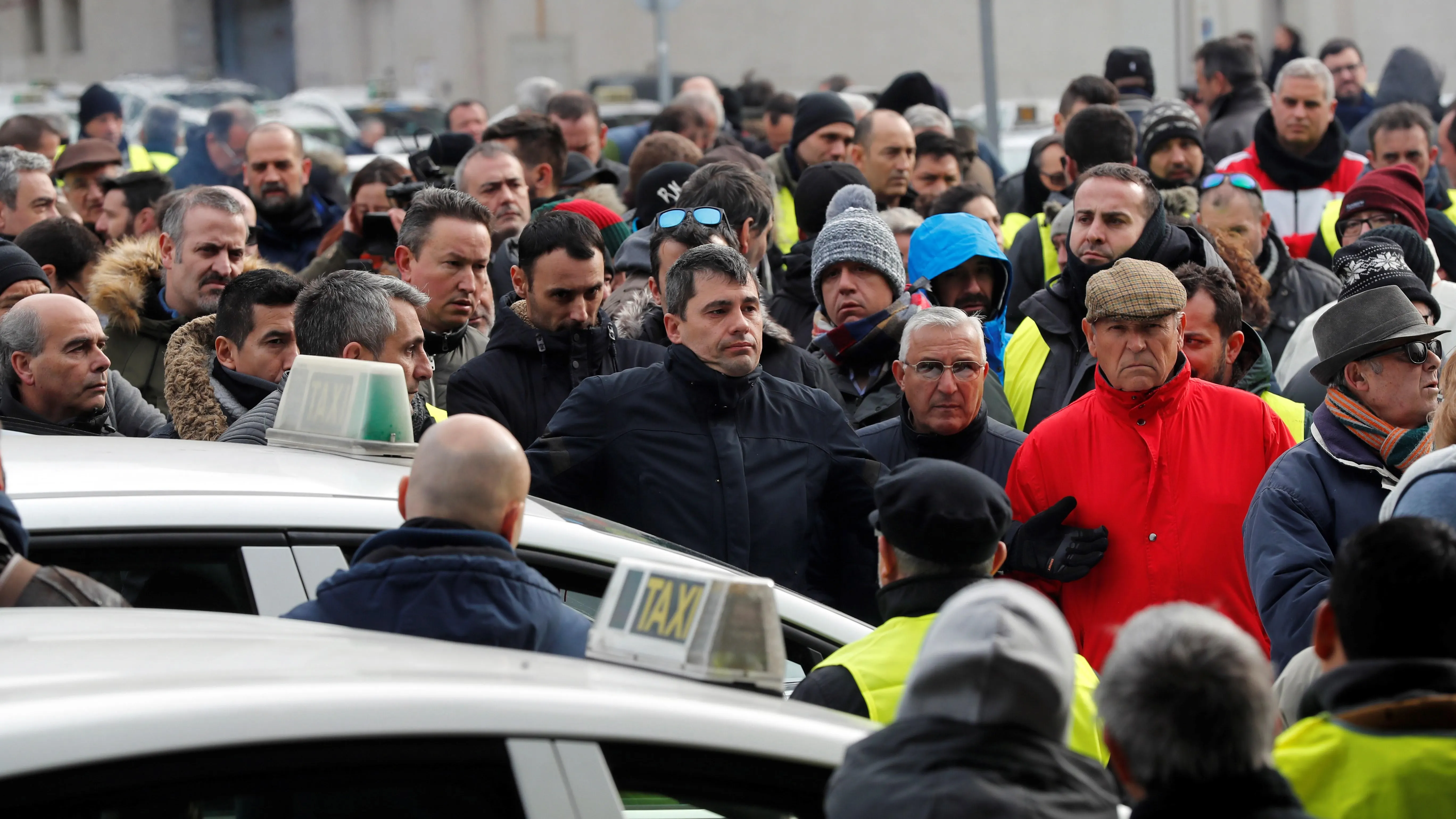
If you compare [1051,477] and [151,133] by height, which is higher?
[151,133]

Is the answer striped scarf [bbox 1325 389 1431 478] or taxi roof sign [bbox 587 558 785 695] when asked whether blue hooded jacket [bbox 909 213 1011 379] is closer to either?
striped scarf [bbox 1325 389 1431 478]

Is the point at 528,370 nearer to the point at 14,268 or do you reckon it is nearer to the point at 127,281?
the point at 127,281

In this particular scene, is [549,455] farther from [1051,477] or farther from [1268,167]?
[1268,167]

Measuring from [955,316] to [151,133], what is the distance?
1115 cm

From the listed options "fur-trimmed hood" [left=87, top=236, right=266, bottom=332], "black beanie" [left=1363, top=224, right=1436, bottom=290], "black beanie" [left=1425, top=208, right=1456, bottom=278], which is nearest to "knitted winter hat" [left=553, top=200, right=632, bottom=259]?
"fur-trimmed hood" [left=87, top=236, right=266, bottom=332]

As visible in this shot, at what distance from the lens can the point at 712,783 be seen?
222 centimetres

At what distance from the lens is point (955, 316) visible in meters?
5.05

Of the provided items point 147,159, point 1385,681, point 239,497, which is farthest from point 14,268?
point 147,159

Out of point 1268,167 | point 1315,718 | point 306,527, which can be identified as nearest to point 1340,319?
point 1315,718

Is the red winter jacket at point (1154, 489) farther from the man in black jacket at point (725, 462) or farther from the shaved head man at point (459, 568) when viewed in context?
the shaved head man at point (459, 568)

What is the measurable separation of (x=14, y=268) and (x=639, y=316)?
2409 millimetres

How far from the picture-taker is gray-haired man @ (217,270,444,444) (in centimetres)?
485

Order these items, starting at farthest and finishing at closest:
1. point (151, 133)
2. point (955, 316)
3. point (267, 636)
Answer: point (151, 133)
point (955, 316)
point (267, 636)

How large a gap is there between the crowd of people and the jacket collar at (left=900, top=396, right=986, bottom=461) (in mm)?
14
